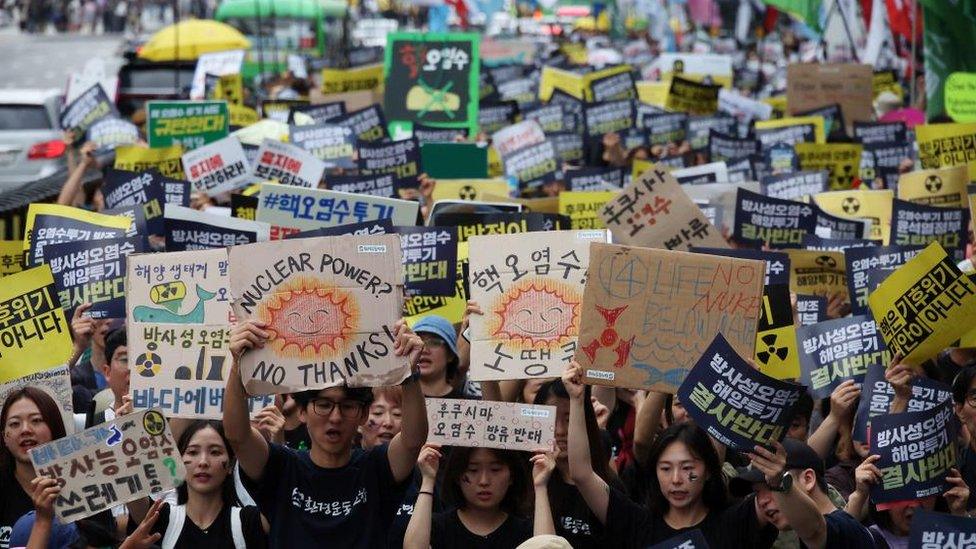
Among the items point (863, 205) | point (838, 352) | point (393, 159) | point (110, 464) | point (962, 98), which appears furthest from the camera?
point (962, 98)

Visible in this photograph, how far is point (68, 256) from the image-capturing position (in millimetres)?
9766

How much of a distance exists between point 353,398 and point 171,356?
52.9 inches

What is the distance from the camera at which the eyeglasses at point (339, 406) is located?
7020 millimetres

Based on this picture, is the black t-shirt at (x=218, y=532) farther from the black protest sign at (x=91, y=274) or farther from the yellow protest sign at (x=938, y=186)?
the yellow protest sign at (x=938, y=186)

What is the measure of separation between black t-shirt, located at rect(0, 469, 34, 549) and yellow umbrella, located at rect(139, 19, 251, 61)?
27.8 meters

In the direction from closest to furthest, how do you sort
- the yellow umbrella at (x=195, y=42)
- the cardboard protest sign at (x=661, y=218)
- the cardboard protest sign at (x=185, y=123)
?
the cardboard protest sign at (x=661, y=218)
the cardboard protest sign at (x=185, y=123)
the yellow umbrella at (x=195, y=42)

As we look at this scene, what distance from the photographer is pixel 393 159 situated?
14969 mm

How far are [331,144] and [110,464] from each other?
995 centimetres

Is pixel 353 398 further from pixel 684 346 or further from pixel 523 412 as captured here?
pixel 684 346

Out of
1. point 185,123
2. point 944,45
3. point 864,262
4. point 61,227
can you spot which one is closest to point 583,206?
point 864,262

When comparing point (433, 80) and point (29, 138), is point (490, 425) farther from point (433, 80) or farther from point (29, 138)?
point (29, 138)

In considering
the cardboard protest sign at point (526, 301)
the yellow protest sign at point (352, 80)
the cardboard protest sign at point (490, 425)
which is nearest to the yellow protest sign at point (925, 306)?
the cardboard protest sign at point (526, 301)

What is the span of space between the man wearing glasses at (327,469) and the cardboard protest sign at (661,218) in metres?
4.40

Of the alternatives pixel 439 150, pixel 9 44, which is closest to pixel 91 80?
pixel 439 150
